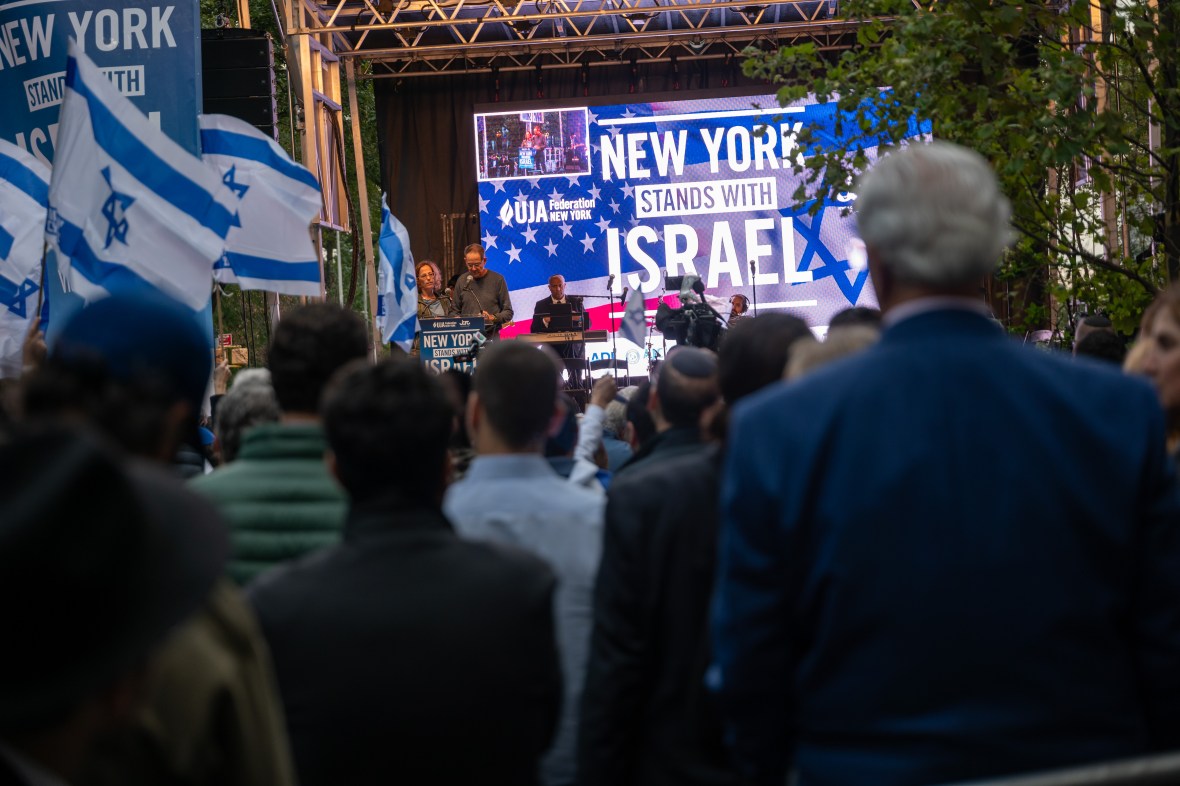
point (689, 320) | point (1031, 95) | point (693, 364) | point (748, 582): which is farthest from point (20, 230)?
point (689, 320)

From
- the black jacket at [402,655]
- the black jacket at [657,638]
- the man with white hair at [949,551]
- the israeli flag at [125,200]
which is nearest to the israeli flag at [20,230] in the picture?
the israeli flag at [125,200]

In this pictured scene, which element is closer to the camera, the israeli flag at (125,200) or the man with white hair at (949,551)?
the man with white hair at (949,551)

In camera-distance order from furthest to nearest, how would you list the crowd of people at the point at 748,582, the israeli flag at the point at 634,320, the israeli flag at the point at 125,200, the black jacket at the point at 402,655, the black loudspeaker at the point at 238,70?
the black loudspeaker at the point at 238,70 < the israeli flag at the point at 634,320 < the israeli flag at the point at 125,200 < the black jacket at the point at 402,655 < the crowd of people at the point at 748,582

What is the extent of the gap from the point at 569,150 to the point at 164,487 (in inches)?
675

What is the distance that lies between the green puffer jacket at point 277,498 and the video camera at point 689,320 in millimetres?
10061

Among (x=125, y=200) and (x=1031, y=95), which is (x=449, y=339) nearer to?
(x=1031, y=95)

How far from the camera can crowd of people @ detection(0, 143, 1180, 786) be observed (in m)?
1.51

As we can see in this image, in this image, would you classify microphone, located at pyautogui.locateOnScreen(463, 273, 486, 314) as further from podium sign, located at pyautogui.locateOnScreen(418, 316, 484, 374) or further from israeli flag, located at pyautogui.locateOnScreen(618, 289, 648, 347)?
israeli flag, located at pyautogui.locateOnScreen(618, 289, 648, 347)

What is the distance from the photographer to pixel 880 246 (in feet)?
6.69

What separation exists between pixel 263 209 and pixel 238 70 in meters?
4.86

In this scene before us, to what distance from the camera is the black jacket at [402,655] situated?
2.13 m

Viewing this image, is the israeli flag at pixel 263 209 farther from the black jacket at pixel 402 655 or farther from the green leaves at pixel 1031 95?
the black jacket at pixel 402 655

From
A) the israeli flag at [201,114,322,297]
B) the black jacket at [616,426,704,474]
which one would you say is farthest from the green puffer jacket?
the israeli flag at [201,114,322,297]

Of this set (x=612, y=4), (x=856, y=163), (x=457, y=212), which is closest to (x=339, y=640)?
(x=856, y=163)
